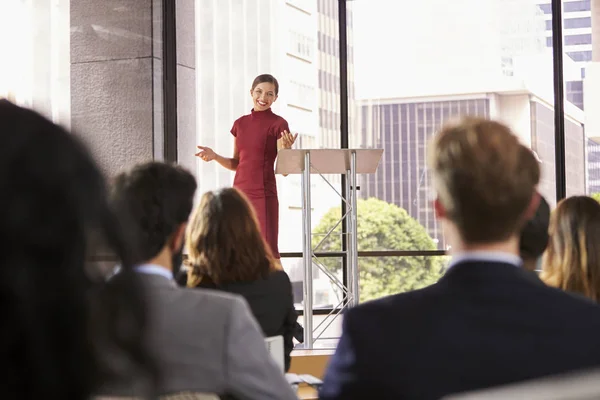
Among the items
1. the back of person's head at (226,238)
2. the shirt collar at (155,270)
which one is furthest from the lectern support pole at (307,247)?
the shirt collar at (155,270)

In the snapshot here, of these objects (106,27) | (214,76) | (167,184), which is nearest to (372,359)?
→ (167,184)

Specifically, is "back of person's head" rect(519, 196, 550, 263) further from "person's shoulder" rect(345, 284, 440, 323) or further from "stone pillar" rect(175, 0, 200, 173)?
"stone pillar" rect(175, 0, 200, 173)

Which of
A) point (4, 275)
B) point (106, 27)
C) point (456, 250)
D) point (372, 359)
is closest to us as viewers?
point (4, 275)

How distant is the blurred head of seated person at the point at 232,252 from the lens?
2541 mm

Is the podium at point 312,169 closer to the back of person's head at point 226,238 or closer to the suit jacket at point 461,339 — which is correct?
the back of person's head at point 226,238

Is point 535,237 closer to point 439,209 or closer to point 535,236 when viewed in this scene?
point 535,236

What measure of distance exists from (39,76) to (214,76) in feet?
4.95

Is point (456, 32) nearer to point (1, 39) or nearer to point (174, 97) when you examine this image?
point (174, 97)

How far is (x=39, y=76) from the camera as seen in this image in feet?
22.8

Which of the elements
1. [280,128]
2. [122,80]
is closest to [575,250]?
[280,128]

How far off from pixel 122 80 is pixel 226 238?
449cm

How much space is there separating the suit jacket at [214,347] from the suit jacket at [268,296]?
0.87 m

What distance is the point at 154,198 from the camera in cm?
192

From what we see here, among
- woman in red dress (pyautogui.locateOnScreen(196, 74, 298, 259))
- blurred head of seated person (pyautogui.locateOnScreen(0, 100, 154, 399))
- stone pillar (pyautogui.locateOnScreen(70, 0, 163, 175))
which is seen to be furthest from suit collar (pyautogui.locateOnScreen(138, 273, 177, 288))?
stone pillar (pyautogui.locateOnScreen(70, 0, 163, 175))
